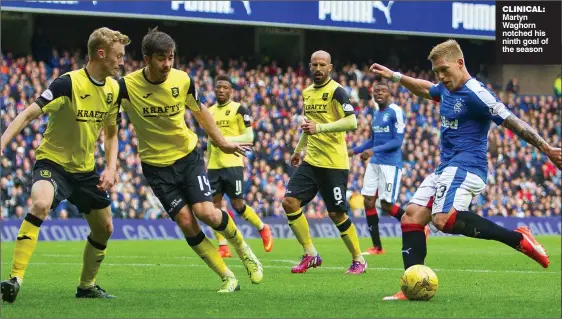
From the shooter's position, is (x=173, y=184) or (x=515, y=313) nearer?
(x=515, y=313)

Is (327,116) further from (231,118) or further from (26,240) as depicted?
(26,240)

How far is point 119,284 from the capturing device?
10.9 m

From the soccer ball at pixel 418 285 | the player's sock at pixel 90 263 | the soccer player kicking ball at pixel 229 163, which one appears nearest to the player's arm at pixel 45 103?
the player's sock at pixel 90 263

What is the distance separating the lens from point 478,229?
352 inches

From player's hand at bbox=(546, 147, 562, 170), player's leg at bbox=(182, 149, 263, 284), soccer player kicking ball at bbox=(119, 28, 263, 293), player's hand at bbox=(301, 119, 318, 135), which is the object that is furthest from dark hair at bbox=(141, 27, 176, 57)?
player's hand at bbox=(546, 147, 562, 170)

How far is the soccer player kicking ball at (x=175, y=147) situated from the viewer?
9.58 meters

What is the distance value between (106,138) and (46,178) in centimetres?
77

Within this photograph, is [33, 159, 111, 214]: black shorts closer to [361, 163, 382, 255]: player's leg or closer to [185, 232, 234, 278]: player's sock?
[185, 232, 234, 278]: player's sock

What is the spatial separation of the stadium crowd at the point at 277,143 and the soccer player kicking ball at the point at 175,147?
1373 cm

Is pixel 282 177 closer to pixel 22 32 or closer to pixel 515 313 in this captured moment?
pixel 22 32

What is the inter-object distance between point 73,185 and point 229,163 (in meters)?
7.52

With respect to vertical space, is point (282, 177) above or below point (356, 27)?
below

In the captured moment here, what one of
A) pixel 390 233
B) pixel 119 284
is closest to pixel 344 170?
pixel 119 284

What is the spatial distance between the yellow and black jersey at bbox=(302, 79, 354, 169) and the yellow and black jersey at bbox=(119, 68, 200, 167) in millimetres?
3074
